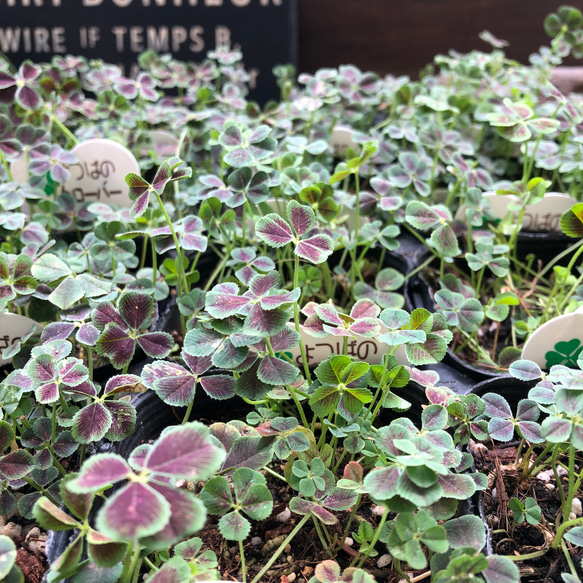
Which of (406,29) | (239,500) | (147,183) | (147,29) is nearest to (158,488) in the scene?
(239,500)

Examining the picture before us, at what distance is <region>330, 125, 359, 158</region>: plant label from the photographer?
5.15ft

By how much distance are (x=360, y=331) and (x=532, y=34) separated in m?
2.21

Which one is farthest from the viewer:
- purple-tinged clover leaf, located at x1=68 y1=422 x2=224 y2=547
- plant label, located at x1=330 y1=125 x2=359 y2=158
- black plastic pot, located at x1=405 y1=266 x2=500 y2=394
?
plant label, located at x1=330 y1=125 x2=359 y2=158

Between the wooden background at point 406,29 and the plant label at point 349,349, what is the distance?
6.20ft

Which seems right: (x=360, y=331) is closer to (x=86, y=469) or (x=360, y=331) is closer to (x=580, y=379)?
(x=580, y=379)

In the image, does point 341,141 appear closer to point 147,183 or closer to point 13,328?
point 147,183

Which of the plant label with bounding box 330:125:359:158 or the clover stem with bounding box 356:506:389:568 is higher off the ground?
the plant label with bounding box 330:125:359:158

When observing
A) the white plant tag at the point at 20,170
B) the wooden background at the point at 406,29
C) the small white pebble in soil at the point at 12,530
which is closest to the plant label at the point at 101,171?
the white plant tag at the point at 20,170

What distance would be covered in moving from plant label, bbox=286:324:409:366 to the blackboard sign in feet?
5.26

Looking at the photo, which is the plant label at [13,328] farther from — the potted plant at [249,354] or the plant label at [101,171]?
the plant label at [101,171]

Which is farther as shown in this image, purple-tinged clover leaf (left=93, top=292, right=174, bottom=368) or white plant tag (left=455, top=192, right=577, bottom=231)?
white plant tag (left=455, top=192, right=577, bottom=231)

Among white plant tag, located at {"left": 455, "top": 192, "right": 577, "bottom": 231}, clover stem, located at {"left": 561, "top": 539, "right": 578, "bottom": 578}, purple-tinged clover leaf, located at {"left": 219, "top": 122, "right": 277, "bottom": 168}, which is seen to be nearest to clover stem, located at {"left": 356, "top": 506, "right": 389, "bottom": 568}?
clover stem, located at {"left": 561, "top": 539, "right": 578, "bottom": 578}

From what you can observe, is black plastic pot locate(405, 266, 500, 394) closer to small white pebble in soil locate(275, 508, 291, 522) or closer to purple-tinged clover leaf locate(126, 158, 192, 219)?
small white pebble in soil locate(275, 508, 291, 522)

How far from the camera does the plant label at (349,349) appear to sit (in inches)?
37.9
